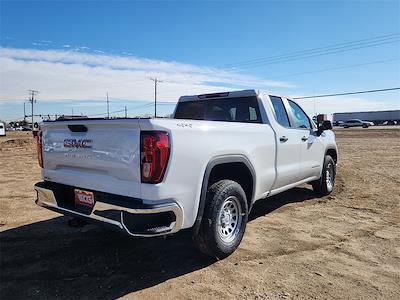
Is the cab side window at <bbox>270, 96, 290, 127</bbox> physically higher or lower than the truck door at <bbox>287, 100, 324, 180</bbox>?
higher

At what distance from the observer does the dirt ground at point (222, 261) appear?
3.50 m

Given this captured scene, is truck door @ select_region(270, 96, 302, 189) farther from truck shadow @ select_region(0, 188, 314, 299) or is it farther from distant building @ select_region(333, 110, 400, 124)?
distant building @ select_region(333, 110, 400, 124)

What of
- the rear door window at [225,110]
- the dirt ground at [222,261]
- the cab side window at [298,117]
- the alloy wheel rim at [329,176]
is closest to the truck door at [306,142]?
the cab side window at [298,117]

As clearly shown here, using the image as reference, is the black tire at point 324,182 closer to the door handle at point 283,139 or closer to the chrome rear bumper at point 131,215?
the door handle at point 283,139

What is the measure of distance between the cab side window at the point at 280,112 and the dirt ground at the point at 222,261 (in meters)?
1.50

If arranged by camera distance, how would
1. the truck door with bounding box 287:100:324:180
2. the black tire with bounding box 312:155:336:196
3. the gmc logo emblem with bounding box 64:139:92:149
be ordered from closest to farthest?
the gmc logo emblem with bounding box 64:139:92:149, the truck door with bounding box 287:100:324:180, the black tire with bounding box 312:155:336:196

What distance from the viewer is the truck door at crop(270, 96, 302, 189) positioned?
5.39m

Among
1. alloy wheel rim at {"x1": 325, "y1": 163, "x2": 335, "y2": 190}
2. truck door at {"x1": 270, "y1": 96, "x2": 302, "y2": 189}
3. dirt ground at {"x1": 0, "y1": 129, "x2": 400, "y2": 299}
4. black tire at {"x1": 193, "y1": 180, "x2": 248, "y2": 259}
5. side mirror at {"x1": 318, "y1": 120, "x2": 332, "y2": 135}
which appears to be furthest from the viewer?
alloy wheel rim at {"x1": 325, "y1": 163, "x2": 335, "y2": 190}

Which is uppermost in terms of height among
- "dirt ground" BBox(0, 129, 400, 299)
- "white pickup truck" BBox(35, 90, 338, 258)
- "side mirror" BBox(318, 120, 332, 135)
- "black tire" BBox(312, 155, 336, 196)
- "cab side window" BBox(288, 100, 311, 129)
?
"cab side window" BBox(288, 100, 311, 129)

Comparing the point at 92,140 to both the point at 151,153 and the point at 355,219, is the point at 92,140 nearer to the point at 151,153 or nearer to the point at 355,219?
the point at 151,153

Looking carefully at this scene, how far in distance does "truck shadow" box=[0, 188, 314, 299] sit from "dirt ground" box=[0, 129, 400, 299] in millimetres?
11

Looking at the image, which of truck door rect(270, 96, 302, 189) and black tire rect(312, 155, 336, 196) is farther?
black tire rect(312, 155, 336, 196)

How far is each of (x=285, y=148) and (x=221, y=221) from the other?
72.7 inches

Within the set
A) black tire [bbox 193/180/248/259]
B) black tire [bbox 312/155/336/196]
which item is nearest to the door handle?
black tire [bbox 193/180/248/259]
